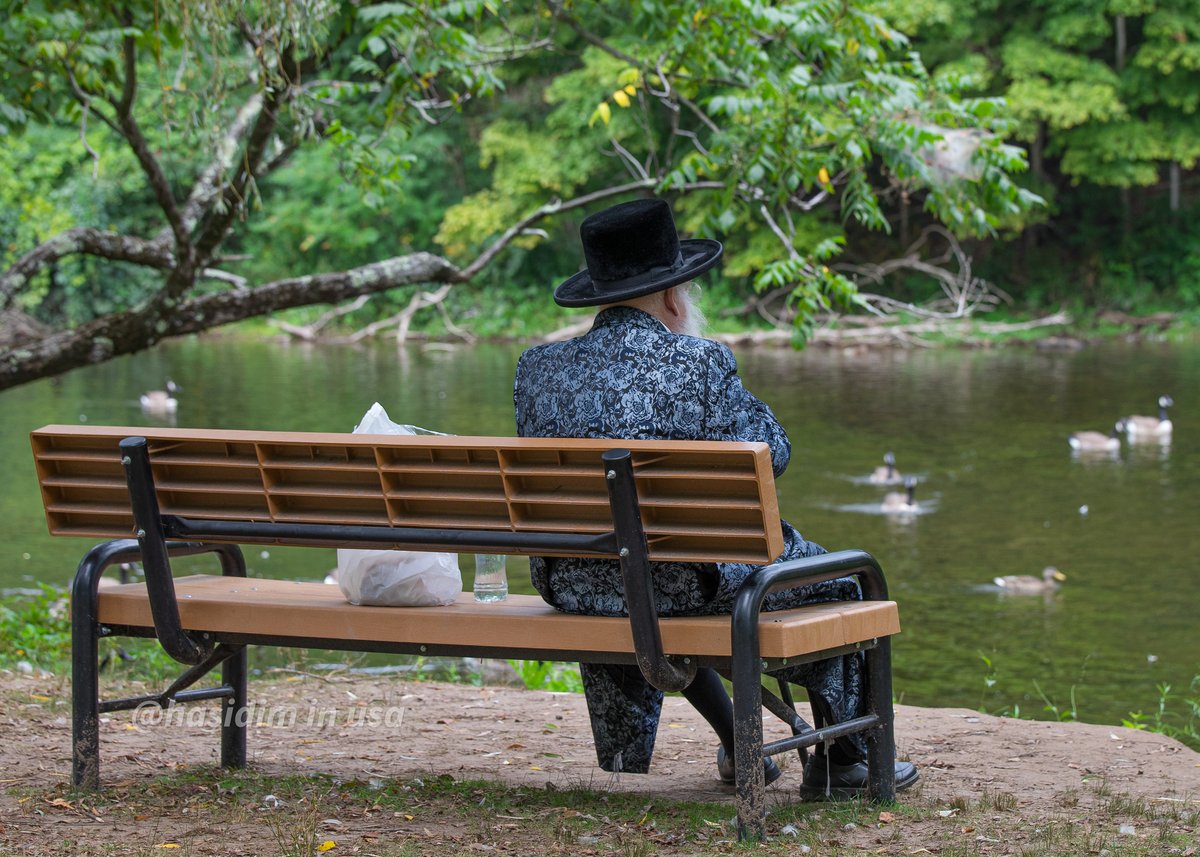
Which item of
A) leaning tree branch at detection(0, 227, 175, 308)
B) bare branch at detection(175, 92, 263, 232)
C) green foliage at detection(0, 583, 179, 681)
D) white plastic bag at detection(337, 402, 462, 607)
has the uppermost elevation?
bare branch at detection(175, 92, 263, 232)

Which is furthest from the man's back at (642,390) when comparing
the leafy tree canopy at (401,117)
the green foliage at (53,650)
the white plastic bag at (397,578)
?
the green foliage at (53,650)

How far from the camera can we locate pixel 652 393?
371 cm

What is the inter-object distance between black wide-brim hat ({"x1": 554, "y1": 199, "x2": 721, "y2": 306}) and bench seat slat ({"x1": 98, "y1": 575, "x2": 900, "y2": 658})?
0.83m

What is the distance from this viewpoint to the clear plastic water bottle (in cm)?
443

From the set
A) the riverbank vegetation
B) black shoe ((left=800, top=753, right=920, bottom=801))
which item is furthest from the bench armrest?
the riverbank vegetation

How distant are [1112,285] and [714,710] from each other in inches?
1281

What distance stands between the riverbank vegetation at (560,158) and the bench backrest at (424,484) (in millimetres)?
2018

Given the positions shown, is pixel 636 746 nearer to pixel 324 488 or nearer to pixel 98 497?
pixel 324 488

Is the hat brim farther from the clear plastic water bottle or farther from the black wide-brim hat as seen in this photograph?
the clear plastic water bottle

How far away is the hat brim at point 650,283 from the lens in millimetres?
3797

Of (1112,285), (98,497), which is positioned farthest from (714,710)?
(1112,285)

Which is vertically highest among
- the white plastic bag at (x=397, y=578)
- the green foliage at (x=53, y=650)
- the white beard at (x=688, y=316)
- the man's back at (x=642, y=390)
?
the white beard at (x=688, y=316)

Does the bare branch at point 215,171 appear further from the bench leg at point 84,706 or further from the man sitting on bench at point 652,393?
the man sitting on bench at point 652,393

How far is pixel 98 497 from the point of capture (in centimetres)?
418
